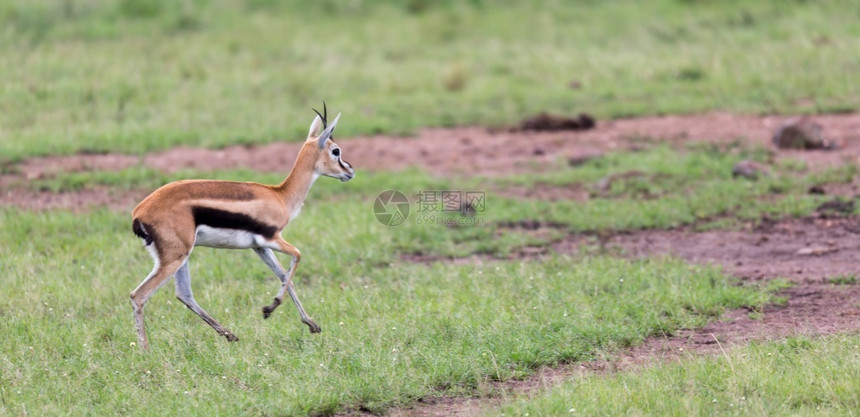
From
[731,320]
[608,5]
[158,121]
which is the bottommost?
[731,320]

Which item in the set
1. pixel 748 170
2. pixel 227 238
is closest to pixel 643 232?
pixel 748 170

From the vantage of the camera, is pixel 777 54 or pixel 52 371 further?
pixel 777 54

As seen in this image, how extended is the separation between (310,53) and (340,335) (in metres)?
9.78

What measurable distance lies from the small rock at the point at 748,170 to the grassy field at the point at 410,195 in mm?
187

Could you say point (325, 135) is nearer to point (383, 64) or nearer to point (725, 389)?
point (725, 389)

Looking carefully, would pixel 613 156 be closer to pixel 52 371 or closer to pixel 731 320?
pixel 731 320

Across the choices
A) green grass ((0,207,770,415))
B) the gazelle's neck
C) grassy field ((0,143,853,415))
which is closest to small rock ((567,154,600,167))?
grassy field ((0,143,853,415))

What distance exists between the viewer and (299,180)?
22.6ft

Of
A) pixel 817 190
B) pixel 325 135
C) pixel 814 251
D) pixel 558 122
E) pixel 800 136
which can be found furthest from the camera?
pixel 558 122

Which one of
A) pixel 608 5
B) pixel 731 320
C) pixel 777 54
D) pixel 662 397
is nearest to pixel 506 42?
pixel 608 5

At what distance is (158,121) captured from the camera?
488 inches

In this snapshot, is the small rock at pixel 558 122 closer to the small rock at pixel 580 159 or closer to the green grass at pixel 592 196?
the green grass at pixel 592 196

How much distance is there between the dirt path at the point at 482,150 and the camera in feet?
35.6

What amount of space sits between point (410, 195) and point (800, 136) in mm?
4268
